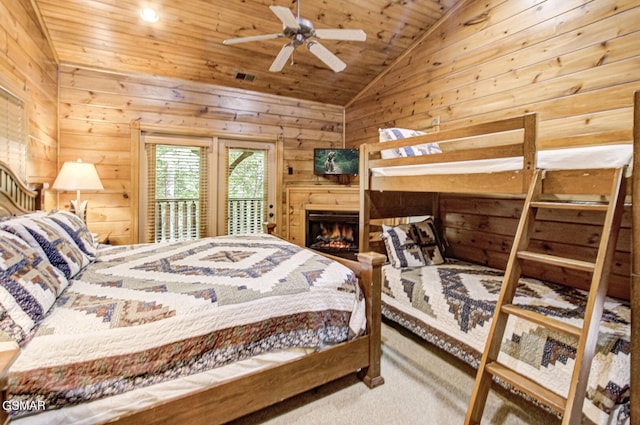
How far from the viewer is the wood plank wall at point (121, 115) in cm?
361

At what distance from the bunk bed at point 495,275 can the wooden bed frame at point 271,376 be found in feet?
2.13

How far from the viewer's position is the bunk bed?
1474 mm

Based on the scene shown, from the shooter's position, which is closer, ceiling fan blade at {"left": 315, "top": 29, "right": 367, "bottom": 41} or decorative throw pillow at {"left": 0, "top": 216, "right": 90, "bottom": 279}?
decorative throw pillow at {"left": 0, "top": 216, "right": 90, "bottom": 279}

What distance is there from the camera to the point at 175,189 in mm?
4195

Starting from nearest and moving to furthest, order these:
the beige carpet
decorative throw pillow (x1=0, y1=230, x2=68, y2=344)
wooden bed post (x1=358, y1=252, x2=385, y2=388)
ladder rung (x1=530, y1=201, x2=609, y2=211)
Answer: decorative throw pillow (x1=0, y1=230, x2=68, y2=344)
ladder rung (x1=530, y1=201, x2=609, y2=211)
the beige carpet
wooden bed post (x1=358, y1=252, x2=385, y2=388)

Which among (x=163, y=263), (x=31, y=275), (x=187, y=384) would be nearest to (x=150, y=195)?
(x=163, y=263)

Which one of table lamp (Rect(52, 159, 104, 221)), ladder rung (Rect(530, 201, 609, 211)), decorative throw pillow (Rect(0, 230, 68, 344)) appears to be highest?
table lamp (Rect(52, 159, 104, 221))

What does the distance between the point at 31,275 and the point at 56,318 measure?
0.25m

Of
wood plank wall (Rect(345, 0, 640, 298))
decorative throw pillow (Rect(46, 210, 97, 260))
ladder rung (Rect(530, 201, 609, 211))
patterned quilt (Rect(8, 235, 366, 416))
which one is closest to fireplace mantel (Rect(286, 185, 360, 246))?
wood plank wall (Rect(345, 0, 640, 298))

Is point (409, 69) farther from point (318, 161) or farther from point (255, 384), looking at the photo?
point (255, 384)

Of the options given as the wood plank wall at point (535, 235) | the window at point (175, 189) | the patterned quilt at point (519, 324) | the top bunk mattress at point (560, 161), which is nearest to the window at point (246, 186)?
the window at point (175, 189)

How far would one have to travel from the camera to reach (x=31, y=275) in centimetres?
136

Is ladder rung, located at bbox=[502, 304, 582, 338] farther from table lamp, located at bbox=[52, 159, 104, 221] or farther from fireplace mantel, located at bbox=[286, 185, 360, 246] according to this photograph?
table lamp, located at bbox=[52, 159, 104, 221]

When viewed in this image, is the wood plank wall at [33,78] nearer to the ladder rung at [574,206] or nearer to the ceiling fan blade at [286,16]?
the ceiling fan blade at [286,16]
